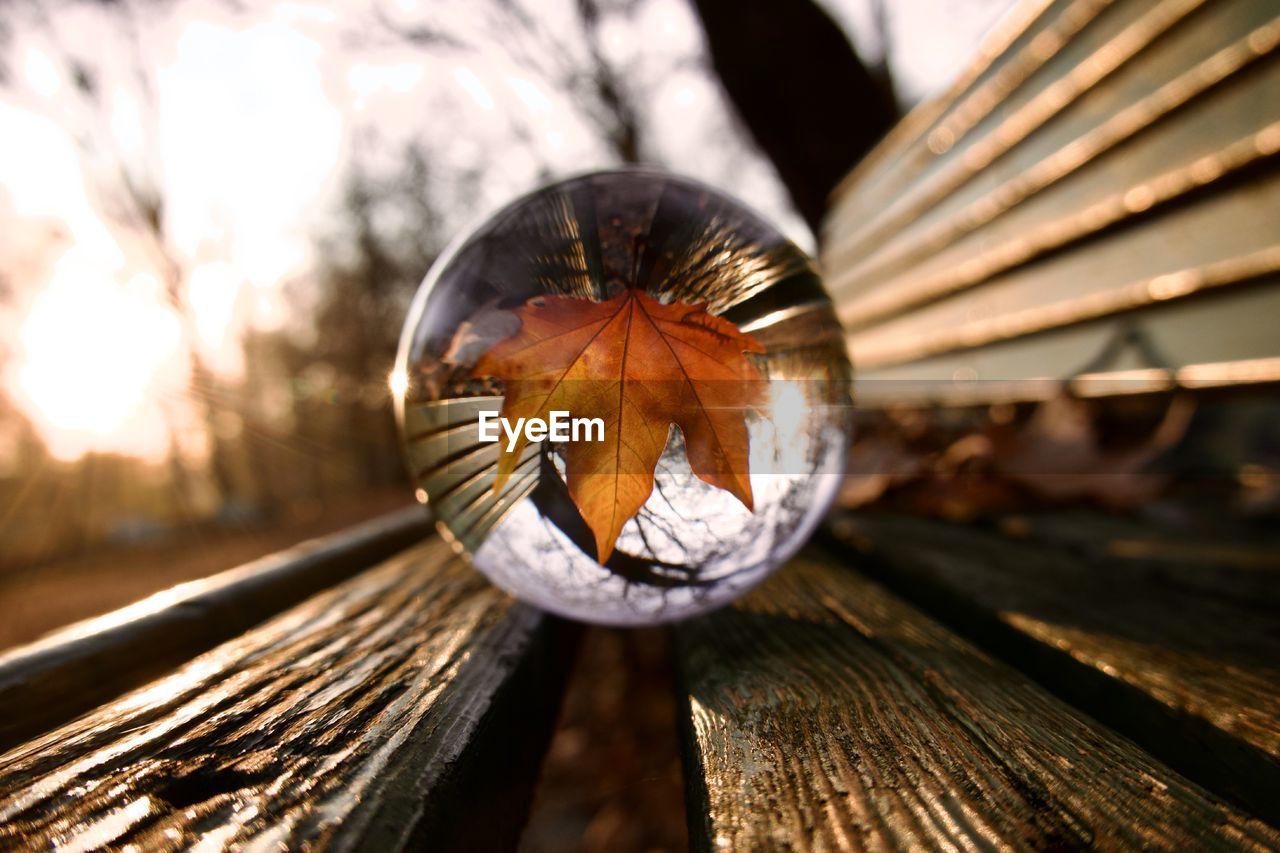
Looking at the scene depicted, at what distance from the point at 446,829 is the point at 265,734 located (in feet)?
0.68

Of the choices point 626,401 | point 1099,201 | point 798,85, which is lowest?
point 626,401

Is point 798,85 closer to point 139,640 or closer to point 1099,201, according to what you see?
point 1099,201

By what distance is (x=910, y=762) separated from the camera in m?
0.46

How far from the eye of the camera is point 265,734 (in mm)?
511

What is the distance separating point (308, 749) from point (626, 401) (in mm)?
413

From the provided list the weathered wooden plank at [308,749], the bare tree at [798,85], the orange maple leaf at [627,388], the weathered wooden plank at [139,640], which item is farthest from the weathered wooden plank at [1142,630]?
the bare tree at [798,85]

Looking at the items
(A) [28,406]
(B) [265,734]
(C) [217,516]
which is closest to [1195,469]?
(B) [265,734]

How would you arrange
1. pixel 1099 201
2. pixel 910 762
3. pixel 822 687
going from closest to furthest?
pixel 910 762, pixel 822 687, pixel 1099 201

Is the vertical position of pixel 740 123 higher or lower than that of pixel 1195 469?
higher

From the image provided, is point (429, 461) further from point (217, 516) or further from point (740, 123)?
point (217, 516)

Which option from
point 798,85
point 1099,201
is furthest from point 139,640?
point 798,85

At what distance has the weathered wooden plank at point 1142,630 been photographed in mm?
514

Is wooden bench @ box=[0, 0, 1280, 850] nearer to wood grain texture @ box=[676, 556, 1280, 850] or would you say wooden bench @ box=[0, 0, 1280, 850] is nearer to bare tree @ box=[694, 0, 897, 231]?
wood grain texture @ box=[676, 556, 1280, 850]

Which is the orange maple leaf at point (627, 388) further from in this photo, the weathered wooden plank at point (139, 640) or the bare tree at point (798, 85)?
the bare tree at point (798, 85)
